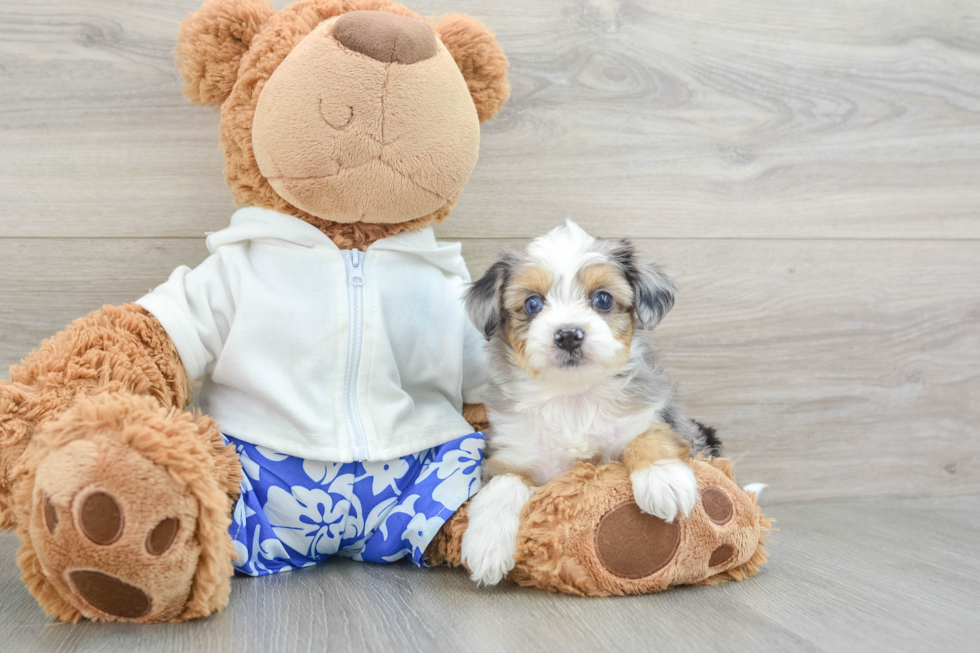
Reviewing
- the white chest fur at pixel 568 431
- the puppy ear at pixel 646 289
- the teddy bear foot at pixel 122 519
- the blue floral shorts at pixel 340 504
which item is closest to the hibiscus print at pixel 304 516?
the blue floral shorts at pixel 340 504

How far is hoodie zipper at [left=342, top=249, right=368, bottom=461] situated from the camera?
1.59 metres

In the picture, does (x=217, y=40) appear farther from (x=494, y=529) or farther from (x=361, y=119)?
(x=494, y=529)

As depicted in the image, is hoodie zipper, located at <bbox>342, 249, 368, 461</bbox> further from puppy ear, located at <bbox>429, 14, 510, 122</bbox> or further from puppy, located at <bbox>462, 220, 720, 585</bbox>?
puppy ear, located at <bbox>429, 14, 510, 122</bbox>

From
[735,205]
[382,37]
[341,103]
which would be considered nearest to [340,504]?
[341,103]

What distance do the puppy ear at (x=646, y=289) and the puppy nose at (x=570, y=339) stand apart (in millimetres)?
207

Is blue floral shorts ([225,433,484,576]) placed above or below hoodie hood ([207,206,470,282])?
below

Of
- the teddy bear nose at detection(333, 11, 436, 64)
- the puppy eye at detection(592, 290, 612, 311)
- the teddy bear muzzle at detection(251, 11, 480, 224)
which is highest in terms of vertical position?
the teddy bear nose at detection(333, 11, 436, 64)

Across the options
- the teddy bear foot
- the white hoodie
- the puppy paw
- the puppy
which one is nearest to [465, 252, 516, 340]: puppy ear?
the puppy

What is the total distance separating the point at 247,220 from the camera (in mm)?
1674

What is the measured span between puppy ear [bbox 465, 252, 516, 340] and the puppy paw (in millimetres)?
427

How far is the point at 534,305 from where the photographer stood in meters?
1.58

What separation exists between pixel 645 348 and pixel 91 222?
4.56ft

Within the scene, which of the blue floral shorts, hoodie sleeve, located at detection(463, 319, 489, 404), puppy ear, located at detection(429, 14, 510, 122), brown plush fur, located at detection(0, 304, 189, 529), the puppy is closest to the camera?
brown plush fur, located at detection(0, 304, 189, 529)

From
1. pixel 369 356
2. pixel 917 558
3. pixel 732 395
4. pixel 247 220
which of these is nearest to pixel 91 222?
pixel 247 220
